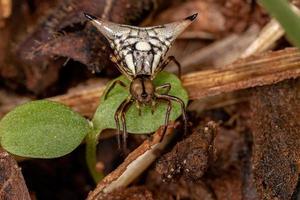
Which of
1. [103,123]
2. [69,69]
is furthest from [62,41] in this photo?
[103,123]

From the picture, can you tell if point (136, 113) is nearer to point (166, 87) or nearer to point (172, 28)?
point (166, 87)

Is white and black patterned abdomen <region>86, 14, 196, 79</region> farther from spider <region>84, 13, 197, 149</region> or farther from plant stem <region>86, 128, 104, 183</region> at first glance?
plant stem <region>86, 128, 104, 183</region>

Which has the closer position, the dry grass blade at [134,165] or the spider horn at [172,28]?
the dry grass blade at [134,165]

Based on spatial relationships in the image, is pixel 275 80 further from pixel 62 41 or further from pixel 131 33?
pixel 62 41

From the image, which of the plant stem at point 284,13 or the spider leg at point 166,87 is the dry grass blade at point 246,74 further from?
the plant stem at point 284,13

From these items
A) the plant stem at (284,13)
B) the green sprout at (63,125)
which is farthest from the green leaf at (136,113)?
the plant stem at (284,13)

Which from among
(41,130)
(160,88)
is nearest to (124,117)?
(160,88)
